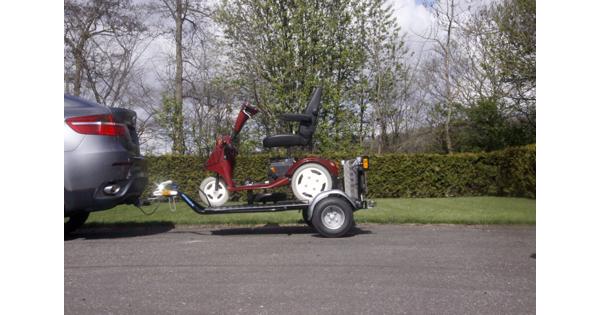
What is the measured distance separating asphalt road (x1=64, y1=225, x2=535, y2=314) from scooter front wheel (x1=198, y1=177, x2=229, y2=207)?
0.71 metres

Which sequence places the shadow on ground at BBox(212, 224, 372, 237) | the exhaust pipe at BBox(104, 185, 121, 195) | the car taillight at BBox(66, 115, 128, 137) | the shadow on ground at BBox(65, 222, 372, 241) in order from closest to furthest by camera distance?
1. the car taillight at BBox(66, 115, 128, 137)
2. the exhaust pipe at BBox(104, 185, 121, 195)
3. the shadow on ground at BBox(65, 222, 372, 241)
4. the shadow on ground at BBox(212, 224, 372, 237)

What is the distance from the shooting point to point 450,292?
2.64 meters

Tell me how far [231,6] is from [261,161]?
454 cm

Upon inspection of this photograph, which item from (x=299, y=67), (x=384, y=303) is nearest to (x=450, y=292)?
(x=384, y=303)

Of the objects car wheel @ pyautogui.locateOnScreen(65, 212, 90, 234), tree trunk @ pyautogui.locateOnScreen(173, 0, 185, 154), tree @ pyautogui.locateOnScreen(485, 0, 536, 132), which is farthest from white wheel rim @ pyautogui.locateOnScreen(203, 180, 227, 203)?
tree @ pyautogui.locateOnScreen(485, 0, 536, 132)

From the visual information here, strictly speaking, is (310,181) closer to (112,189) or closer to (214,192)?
(214,192)

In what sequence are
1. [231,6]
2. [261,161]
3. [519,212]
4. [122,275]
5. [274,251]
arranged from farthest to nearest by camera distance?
[231,6]
[261,161]
[274,251]
[122,275]
[519,212]

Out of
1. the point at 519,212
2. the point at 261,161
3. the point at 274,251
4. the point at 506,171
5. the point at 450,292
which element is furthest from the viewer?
the point at 261,161

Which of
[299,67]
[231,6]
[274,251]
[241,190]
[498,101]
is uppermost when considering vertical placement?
[231,6]

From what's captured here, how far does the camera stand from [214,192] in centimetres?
607

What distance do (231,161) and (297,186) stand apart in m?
0.88

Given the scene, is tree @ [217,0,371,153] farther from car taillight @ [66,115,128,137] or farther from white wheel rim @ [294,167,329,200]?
car taillight @ [66,115,128,137]

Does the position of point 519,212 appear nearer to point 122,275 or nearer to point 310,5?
point 122,275

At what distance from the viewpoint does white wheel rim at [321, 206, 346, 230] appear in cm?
568
